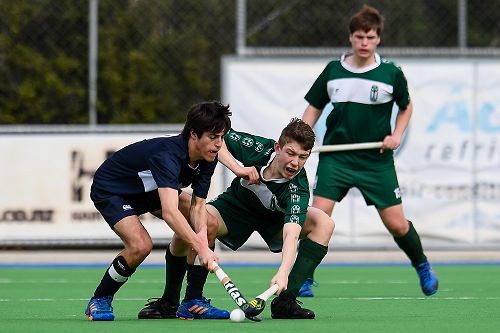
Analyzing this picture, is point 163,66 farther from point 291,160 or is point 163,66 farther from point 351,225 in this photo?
point 291,160

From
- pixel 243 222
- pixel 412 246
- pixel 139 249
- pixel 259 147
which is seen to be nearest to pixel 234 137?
pixel 259 147

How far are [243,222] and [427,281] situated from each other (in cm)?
167

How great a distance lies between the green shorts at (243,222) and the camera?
305 inches

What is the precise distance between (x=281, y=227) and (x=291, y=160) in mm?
719

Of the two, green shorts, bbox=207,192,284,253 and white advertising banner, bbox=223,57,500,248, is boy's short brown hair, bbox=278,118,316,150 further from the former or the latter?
white advertising banner, bbox=223,57,500,248

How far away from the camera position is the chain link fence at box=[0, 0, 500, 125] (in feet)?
46.3

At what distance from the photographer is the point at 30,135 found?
1374 centimetres

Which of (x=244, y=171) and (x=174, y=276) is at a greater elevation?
(x=244, y=171)

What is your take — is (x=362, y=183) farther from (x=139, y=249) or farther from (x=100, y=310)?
(x=100, y=310)

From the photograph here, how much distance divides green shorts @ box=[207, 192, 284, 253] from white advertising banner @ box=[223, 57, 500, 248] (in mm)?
5595

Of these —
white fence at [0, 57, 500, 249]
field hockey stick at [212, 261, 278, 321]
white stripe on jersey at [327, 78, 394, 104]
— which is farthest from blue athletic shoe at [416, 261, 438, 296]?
white fence at [0, 57, 500, 249]

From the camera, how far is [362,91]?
9.05 meters

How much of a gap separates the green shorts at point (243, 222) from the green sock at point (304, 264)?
0.34 meters

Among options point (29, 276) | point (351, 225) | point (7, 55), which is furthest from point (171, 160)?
point (7, 55)
